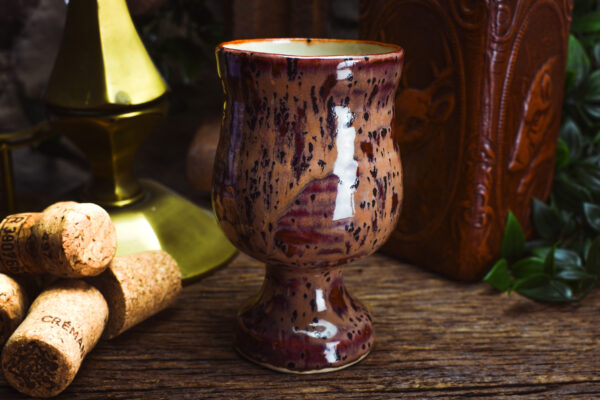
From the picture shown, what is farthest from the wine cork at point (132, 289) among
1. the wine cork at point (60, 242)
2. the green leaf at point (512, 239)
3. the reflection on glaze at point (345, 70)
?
the green leaf at point (512, 239)

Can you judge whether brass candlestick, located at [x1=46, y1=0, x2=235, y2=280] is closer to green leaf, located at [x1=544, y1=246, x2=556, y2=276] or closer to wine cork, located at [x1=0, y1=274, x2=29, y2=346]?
wine cork, located at [x1=0, y1=274, x2=29, y2=346]

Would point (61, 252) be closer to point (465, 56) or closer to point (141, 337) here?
point (141, 337)

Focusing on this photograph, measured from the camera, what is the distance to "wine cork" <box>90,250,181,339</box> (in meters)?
0.57

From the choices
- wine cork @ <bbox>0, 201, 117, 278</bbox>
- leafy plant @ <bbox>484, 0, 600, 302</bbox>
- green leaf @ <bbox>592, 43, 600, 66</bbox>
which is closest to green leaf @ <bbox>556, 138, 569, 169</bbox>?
leafy plant @ <bbox>484, 0, 600, 302</bbox>

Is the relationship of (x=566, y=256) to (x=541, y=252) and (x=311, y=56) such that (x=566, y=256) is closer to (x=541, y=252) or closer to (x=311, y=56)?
(x=541, y=252)

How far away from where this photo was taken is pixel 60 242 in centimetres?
52

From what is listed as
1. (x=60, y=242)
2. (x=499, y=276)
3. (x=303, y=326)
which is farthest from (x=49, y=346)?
(x=499, y=276)

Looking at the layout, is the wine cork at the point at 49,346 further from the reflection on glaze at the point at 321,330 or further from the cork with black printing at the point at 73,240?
the reflection on glaze at the point at 321,330

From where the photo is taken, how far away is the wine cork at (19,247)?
552 mm

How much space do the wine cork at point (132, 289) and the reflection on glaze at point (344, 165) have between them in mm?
206

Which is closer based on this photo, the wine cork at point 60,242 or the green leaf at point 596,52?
the wine cork at point 60,242

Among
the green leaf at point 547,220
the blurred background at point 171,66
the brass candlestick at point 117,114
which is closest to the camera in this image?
the brass candlestick at point 117,114

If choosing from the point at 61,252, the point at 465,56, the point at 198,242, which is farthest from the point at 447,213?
the point at 61,252

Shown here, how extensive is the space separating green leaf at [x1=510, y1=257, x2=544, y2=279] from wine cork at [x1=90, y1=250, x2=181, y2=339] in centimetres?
38
